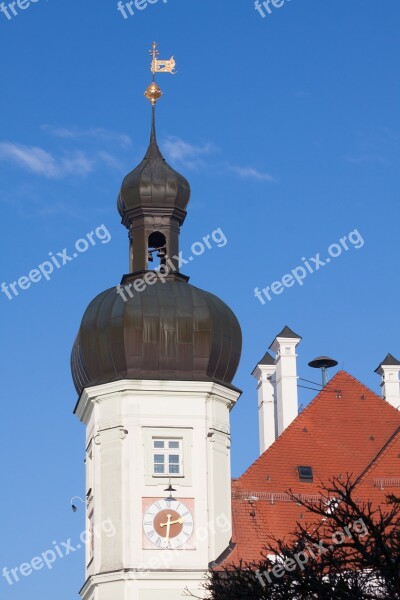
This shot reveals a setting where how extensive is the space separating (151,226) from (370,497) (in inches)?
335

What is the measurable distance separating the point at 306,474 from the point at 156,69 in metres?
11.5

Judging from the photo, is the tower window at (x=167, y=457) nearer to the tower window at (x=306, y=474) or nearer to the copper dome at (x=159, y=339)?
the copper dome at (x=159, y=339)

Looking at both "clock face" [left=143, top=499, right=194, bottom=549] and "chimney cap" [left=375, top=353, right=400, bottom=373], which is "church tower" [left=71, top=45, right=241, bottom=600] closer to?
"clock face" [left=143, top=499, right=194, bottom=549]

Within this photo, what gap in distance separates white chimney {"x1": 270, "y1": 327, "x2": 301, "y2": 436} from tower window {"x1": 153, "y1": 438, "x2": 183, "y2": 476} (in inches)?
192

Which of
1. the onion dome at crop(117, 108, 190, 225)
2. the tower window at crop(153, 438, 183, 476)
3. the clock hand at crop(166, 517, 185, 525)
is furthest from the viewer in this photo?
the onion dome at crop(117, 108, 190, 225)

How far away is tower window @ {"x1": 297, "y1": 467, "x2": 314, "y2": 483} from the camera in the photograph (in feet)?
122

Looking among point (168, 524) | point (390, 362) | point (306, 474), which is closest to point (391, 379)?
point (390, 362)

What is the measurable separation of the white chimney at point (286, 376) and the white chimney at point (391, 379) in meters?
2.68

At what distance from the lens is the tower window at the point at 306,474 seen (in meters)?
37.2

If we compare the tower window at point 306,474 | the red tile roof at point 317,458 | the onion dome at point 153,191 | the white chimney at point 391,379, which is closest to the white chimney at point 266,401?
the red tile roof at point 317,458

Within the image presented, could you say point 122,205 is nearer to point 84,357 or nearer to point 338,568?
point 84,357

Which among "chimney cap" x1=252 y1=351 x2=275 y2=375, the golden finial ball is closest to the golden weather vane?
the golden finial ball

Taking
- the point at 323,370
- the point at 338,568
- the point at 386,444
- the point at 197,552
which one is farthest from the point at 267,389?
the point at 338,568

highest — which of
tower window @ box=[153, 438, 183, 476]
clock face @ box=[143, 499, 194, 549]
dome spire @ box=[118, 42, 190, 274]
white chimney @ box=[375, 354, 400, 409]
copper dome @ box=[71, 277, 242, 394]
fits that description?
dome spire @ box=[118, 42, 190, 274]
